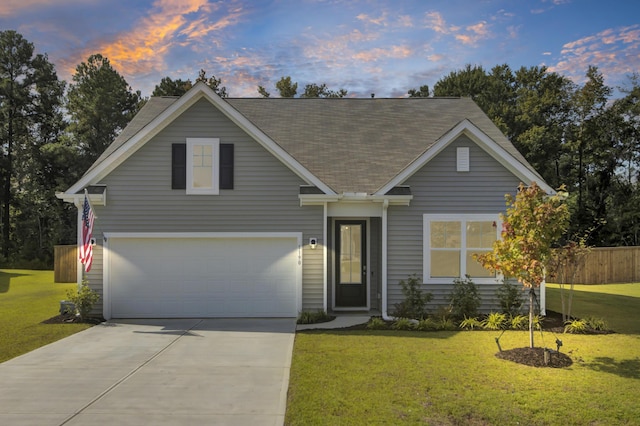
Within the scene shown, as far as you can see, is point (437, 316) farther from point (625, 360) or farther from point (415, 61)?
point (415, 61)

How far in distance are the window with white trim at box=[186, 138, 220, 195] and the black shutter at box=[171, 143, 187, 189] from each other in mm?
101

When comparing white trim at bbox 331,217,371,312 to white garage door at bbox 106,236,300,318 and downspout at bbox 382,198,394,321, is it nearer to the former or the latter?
downspout at bbox 382,198,394,321

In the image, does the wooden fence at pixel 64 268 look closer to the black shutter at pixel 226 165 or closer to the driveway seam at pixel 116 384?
the black shutter at pixel 226 165

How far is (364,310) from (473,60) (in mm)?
32228

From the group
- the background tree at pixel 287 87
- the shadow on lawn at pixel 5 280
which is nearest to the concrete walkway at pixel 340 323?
the shadow on lawn at pixel 5 280

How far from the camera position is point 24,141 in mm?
35594

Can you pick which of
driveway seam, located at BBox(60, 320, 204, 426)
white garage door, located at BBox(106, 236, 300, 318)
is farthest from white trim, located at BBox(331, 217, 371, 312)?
driveway seam, located at BBox(60, 320, 204, 426)

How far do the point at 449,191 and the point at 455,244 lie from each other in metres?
1.36

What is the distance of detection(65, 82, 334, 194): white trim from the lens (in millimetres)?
11695

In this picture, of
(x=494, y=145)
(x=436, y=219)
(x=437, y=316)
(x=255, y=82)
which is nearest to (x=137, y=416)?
(x=437, y=316)

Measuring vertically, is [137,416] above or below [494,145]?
below

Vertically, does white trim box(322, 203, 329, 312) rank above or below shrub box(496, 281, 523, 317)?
above

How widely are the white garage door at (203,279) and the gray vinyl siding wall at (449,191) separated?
111 inches

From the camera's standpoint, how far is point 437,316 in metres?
11.5
